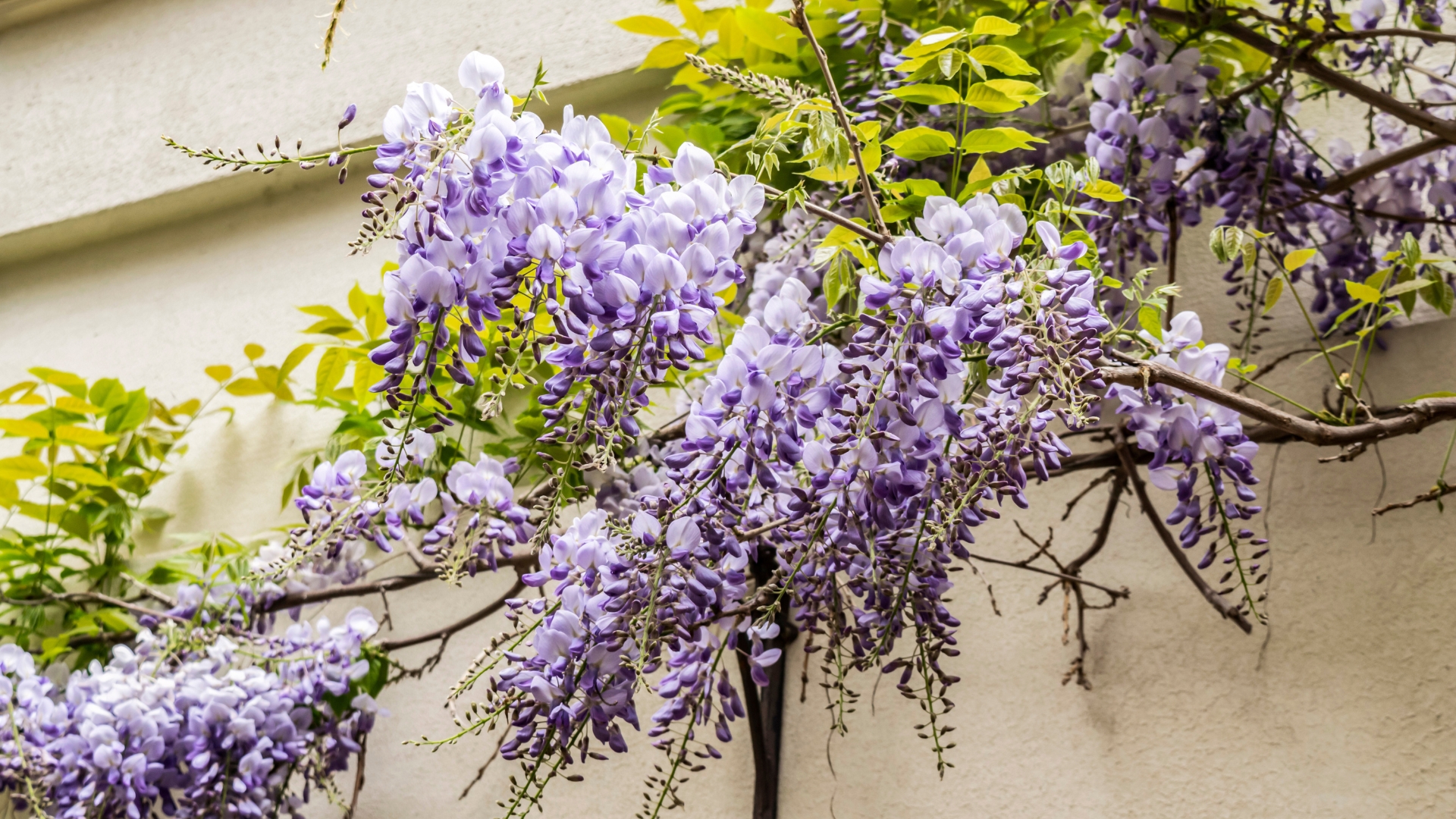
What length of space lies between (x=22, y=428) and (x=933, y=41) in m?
1.38

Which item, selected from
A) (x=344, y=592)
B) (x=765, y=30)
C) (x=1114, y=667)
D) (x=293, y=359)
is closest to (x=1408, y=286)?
(x=1114, y=667)

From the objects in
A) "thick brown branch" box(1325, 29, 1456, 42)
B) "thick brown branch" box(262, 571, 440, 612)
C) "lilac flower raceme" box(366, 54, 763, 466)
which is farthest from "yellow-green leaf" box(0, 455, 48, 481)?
"thick brown branch" box(1325, 29, 1456, 42)

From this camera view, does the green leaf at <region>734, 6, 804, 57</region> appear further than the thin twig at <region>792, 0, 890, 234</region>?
Yes

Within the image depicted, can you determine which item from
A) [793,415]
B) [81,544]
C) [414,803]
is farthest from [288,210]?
[793,415]

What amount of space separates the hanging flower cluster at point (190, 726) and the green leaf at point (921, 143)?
859 mm

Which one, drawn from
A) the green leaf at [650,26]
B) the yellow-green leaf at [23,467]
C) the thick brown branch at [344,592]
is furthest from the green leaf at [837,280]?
the yellow-green leaf at [23,467]

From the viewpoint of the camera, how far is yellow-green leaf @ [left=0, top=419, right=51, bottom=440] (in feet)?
4.47

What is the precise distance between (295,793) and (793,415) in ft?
3.33

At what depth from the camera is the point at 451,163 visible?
58 cm

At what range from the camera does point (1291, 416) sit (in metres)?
0.68

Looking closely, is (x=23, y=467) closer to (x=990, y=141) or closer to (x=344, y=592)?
(x=344, y=592)

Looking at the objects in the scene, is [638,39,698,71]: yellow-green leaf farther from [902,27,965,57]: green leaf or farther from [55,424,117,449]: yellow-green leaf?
[55,424,117,449]: yellow-green leaf

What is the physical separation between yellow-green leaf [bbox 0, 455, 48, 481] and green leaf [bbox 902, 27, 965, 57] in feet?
4.41

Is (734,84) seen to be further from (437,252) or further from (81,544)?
(81,544)
